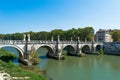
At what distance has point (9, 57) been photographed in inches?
1186

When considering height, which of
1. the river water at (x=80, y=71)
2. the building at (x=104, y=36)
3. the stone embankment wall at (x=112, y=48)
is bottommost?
the river water at (x=80, y=71)

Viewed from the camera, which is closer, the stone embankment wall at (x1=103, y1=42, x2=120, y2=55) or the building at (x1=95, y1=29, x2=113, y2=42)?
the stone embankment wall at (x1=103, y1=42, x2=120, y2=55)

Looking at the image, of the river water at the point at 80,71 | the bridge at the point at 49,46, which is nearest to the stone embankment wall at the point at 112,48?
the bridge at the point at 49,46

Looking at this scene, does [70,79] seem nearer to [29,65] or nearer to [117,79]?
[117,79]

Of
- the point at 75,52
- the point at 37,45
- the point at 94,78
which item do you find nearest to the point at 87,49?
the point at 75,52

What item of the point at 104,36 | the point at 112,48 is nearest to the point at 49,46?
the point at 112,48

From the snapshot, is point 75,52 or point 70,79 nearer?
point 70,79

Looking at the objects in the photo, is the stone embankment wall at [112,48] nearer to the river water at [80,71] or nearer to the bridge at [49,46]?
the bridge at [49,46]

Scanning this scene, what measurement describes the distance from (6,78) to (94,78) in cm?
895

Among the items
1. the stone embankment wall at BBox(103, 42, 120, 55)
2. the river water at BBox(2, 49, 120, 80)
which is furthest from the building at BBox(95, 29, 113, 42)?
the river water at BBox(2, 49, 120, 80)

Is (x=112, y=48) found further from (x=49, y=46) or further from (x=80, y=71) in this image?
(x=80, y=71)

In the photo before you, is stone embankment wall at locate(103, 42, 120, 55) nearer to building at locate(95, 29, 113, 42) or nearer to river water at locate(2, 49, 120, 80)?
river water at locate(2, 49, 120, 80)

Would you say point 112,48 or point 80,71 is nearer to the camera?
point 80,71

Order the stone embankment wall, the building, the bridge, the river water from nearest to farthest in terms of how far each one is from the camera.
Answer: the river water < the bridge < the stone embankment wall < the building
